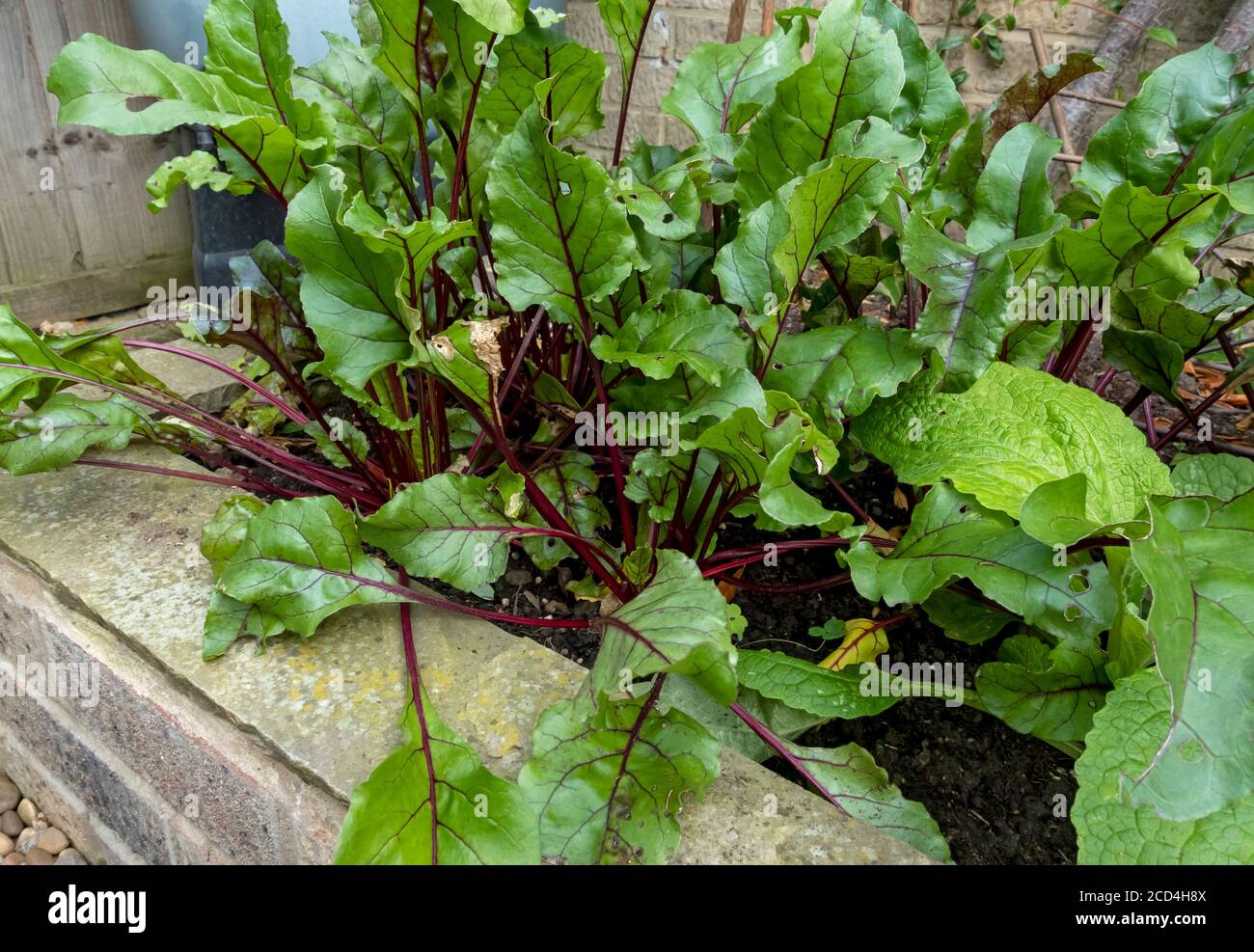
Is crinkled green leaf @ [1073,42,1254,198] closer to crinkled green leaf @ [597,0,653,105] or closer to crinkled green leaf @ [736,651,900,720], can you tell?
crinkled green leaf @ [597,0,653,105]

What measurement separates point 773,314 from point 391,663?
2.11ft

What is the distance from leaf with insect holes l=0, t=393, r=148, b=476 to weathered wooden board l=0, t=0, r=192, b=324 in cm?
117

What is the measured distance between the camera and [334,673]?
1158 mm

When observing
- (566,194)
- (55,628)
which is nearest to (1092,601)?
(566,194)

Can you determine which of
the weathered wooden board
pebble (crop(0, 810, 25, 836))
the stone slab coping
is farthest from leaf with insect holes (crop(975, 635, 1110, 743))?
the weathered wooden board

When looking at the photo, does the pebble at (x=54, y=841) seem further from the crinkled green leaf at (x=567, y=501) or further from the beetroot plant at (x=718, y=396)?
the crinkled green leaf at (x=567, y=501)

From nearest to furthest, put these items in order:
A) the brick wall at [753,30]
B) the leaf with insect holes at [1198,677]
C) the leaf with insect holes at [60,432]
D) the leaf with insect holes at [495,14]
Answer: the leaf with insect holes at [1198,677], the leaf with insect holes at [495,14], the leaf with insect holes at [60,432], the brick wall at [753,30]

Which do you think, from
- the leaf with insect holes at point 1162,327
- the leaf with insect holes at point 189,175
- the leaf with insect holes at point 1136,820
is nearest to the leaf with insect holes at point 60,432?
the leaf with insect holes at point 189,175

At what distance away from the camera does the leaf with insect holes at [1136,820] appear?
858mm

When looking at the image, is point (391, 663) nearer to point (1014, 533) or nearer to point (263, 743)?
point (263, 743)

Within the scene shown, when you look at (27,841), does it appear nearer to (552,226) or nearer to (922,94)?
(552,226)

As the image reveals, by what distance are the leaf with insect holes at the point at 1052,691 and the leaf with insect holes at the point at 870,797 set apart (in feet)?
0.52

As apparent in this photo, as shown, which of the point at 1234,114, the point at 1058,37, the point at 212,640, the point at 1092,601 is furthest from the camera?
the point at 1058,37

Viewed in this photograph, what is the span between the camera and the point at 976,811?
112 cm
